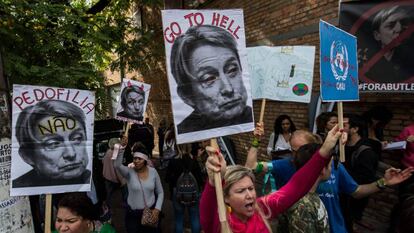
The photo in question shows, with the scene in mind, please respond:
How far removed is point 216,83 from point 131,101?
3.98 m

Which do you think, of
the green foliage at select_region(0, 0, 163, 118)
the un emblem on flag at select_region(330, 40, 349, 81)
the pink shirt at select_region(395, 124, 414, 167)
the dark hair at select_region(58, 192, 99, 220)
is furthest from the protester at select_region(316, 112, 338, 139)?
the green foliage at select_region(0, 0, 163, 118)

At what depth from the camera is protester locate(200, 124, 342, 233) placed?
2275 mm

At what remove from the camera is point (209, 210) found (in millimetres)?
2283

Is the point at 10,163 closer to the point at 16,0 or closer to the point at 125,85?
the point at 16,0

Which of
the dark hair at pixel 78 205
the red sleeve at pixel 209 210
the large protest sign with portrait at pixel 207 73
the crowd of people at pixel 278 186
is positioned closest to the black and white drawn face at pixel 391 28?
the crowd of people at pixel 278 186

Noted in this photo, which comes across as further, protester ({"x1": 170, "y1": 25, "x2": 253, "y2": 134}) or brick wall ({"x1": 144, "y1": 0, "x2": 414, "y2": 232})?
brick wall ({"x1": 144, "y1": 0, "x2": 414, "y2": 232})

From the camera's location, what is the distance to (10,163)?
9.12 feet

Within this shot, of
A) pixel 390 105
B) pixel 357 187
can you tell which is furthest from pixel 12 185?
pixel 390 105

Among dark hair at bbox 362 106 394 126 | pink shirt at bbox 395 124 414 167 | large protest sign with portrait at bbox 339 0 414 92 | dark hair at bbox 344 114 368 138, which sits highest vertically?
large protest sign with portrait at bbox 339 0 414 92

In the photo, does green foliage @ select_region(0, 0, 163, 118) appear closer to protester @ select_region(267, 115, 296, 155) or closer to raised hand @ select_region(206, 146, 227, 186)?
raised hand @ select_region(206, 146, 227, 186)

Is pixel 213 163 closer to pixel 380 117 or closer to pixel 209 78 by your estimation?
pixel 209 78

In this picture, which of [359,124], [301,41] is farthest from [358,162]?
[301,41]

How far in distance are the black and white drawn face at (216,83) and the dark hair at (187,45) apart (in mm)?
28

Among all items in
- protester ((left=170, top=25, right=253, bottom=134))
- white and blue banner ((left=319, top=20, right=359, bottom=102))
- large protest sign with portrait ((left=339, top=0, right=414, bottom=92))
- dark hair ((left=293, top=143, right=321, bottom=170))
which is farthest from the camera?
large protest sign with portrait ((left=339, top=0, right=414, bottom=92))
